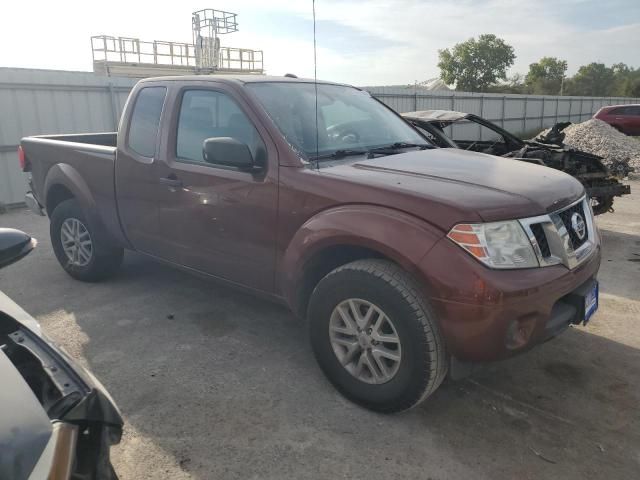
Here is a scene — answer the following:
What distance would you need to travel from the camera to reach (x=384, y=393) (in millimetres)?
2779

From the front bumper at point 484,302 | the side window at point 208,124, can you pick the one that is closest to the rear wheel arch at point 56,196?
the side window at point 208,124

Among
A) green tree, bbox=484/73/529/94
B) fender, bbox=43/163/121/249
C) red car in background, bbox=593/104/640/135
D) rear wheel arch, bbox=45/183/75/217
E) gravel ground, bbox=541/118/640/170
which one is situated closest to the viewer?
fender, bbox=43/163/121/249

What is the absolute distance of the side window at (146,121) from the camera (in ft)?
13.1

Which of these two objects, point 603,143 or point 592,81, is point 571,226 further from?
point 592,81

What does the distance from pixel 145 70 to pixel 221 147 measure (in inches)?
839

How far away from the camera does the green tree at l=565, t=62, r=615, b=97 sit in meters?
75.1

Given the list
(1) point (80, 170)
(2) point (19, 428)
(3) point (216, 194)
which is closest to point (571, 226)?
(3) point (216, 194)

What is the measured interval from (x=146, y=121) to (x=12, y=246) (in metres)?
2.21

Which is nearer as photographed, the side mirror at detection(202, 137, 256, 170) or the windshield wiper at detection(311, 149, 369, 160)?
the side mirror at detection(202, 137, 256, 170)

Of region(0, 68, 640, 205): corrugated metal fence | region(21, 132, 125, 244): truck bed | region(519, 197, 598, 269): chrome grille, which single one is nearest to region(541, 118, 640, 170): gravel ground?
region(0, 68, 640, 205): corrugated metal fence

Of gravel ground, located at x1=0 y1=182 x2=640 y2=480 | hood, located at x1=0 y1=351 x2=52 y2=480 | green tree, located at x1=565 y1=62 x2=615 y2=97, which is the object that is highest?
green tree, located at x1=565 y1=62 x2=615 y2=97

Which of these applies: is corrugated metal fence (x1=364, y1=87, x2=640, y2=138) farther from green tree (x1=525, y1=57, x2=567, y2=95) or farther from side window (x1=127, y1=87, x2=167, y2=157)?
green tree (x1=525, y1=57, x2=567, y2=95)

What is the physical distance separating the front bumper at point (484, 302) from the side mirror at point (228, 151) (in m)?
1.30

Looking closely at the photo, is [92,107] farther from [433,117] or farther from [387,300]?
[387,300]
